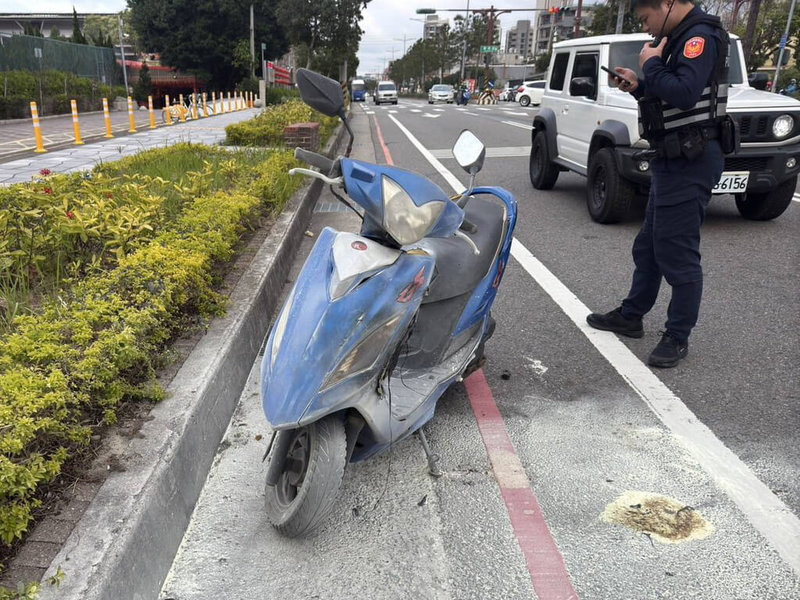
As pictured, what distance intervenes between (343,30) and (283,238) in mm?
40030

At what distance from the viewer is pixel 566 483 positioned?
2.69 m

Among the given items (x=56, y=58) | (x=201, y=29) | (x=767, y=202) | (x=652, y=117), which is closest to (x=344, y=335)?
(x=652, y=117)

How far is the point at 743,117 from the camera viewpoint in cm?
608

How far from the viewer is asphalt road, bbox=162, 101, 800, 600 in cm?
219

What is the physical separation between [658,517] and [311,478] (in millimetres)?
1358

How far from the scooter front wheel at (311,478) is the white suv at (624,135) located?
474 cm

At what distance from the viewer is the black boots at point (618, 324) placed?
13.6 ft

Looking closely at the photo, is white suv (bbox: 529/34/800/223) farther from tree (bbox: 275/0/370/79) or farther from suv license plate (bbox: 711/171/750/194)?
tree (bbox: 275/0/370/79)

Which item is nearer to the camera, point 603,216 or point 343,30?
point 603,216

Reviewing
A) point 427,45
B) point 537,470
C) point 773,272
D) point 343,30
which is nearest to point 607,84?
point 773,272

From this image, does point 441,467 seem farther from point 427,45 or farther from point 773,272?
point 427,45

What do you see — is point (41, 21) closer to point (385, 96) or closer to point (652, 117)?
point (385, 96)

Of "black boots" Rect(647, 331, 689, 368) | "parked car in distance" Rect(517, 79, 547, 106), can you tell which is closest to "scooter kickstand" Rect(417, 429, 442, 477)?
"black boots" Rect(647, 331, 689, 368)

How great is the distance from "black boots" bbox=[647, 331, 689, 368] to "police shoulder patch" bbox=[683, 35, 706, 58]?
1.53m
